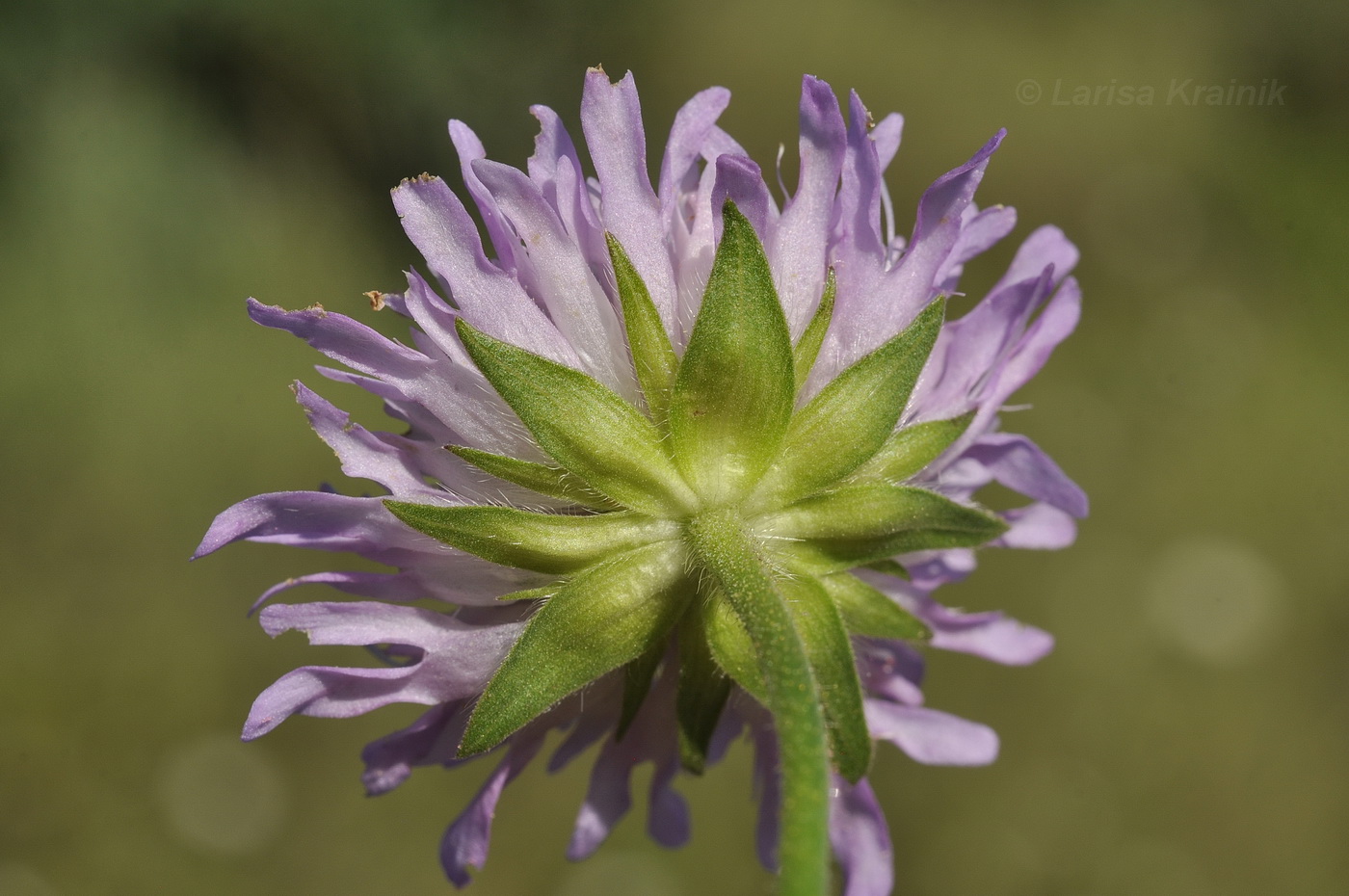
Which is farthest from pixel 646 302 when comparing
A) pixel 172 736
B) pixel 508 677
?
pixel 172 736

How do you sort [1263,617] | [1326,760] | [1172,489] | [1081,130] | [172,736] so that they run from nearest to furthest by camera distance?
1. [172,736]
2. [1326,760]
3. [1263,617]
4. [1172,489]
5. [1081,130]

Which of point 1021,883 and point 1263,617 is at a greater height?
point 1263,617

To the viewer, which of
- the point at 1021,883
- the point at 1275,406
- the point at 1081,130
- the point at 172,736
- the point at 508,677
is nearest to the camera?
the point at 508,677

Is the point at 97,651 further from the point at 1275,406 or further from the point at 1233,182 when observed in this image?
the point at 1233,182

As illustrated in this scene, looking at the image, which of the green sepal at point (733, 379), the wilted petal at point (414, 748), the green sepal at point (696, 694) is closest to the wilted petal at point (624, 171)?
the green sepal at point (733, 379)

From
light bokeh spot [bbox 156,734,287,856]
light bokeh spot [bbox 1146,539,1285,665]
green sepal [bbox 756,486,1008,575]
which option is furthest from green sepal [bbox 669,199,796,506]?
light bokeh spot [bbox 1146,539,1285,665]

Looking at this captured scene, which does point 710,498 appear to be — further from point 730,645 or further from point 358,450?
point 358,450

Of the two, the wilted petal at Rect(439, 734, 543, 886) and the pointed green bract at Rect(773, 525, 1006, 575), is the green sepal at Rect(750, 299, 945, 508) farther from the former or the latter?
the wilted petal at Rect(439, 734, 543, 886)

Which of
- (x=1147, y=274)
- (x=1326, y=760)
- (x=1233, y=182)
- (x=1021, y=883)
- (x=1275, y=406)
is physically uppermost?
(x=1233, y=182)
